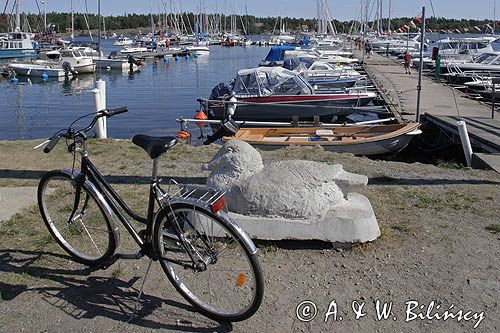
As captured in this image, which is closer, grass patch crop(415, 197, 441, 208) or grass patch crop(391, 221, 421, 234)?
grass patch crop(391, 221, 421, 234)

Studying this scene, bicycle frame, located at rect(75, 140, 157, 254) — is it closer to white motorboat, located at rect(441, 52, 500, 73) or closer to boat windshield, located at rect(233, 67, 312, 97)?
boat windshield, located at rect(233, 67, 312, 97)

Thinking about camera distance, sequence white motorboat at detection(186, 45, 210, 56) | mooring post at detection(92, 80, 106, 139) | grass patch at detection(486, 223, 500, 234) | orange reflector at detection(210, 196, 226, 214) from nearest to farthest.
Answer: orange reflector at detection(210, 196, 226, 214) < grass patch at detection(486, 223, 500, 234) < mooring post at detection(92, 80, 106, 139) < white motorboat at detection(186, 45, 210, 56)

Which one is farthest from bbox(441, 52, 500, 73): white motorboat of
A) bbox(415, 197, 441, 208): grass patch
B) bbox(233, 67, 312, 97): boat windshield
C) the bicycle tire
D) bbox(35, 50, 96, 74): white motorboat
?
bbox(35, 50, 96, 74): white motorboat

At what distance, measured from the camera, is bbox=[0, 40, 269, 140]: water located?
22.4 metres

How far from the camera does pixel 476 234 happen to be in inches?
199

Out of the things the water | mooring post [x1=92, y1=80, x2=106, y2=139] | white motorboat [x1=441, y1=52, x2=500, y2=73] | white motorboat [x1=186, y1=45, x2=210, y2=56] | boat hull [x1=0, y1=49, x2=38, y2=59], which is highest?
white motorboat [x1=186, y1=45, x2=210, y2=56]

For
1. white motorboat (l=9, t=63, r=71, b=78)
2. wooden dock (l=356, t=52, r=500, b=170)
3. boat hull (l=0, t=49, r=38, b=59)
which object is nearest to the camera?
wooden dock (l=356, t=52, r=500, b=170)

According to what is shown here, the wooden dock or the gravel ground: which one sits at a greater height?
the wooden dock

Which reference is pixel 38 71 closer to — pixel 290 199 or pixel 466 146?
pixel 466 146

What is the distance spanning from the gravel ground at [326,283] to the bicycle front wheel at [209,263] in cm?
13

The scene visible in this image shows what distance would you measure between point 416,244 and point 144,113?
22.4m

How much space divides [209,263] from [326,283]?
103cm

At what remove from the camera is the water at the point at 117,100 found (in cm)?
2242

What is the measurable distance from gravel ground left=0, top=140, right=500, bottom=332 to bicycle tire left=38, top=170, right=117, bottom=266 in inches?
5.4
